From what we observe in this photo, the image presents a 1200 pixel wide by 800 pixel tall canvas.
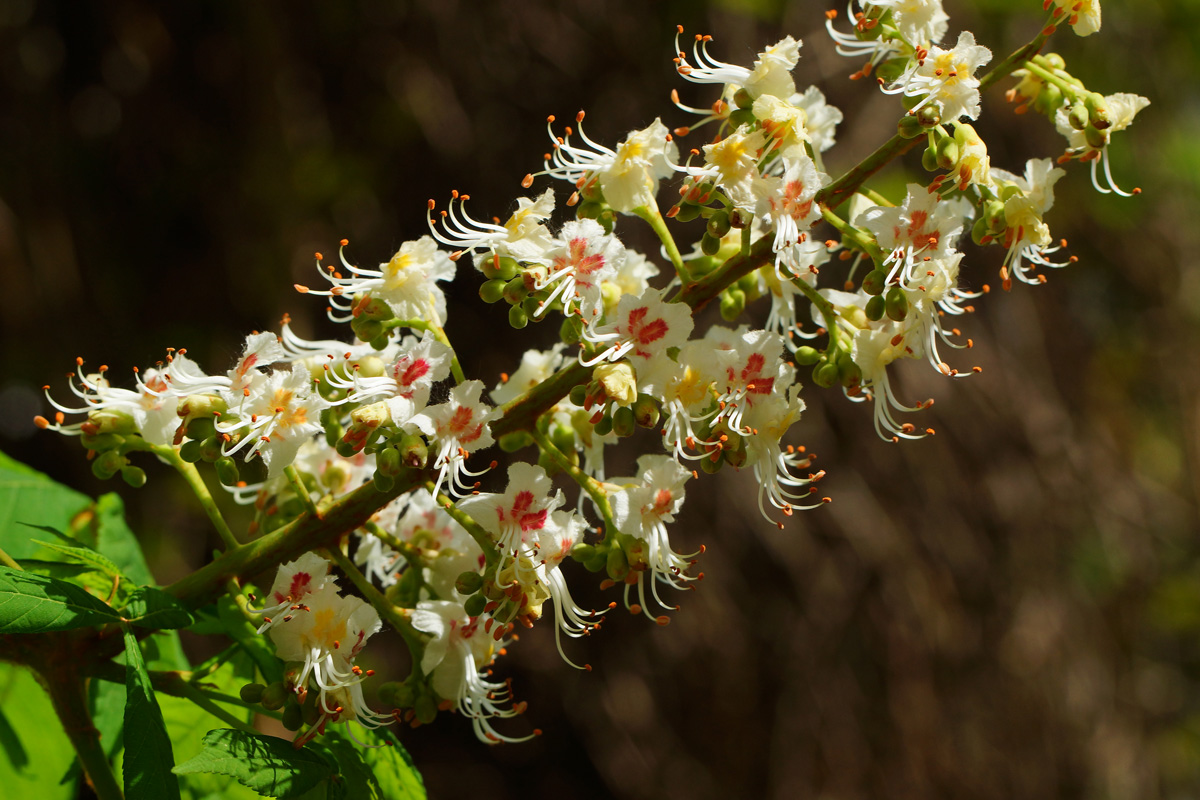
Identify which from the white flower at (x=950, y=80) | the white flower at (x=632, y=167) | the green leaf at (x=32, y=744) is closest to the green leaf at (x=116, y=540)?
the green leaf at (x=32, y=744)

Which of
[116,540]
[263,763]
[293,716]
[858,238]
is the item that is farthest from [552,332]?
[263,763]

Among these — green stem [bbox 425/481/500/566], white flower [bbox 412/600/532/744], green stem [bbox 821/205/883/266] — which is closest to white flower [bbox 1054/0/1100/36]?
green stem [bbox 821/205/883/266]

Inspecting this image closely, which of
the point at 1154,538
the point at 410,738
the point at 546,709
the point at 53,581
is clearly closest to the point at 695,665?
the point at 546,709

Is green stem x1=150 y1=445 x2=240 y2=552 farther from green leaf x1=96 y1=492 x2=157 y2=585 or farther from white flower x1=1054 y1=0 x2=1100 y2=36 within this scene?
white flower x1=1054 y1=0 x2=1100 y2=36

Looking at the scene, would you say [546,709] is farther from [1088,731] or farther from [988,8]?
[988,8]

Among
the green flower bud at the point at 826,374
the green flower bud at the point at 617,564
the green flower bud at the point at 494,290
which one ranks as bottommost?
the green flower bud at the point at 617,564

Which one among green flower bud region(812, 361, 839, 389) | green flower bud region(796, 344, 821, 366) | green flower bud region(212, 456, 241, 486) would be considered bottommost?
green flower bud region(812, 361, 839, 389)

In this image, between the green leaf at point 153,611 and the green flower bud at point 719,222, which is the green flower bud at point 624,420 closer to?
the green flower bud at point 719,222
